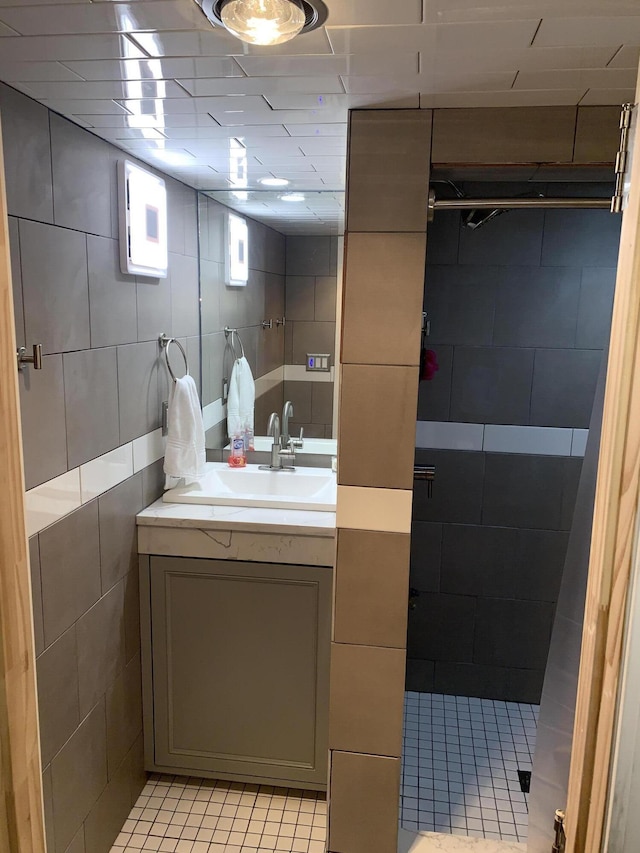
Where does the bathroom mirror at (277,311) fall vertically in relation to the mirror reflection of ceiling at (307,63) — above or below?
below

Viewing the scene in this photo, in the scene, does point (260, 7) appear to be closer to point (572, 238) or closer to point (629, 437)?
point (629, 437)

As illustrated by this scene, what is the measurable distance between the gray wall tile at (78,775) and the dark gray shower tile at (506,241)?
2011 millimetres

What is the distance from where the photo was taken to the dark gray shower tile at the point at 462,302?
2.46 m

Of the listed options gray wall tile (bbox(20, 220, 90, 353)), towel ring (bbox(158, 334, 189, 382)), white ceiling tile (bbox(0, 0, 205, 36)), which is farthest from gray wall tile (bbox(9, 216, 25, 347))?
towel ring (bbox(158, 334, 189, 382))

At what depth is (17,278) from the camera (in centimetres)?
146

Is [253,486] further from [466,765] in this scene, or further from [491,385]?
[466,765]

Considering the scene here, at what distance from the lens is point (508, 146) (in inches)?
60.3

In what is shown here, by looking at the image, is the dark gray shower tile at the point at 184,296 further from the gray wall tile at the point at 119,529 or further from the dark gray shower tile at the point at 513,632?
the dark gray shower tile at the point at 513,632

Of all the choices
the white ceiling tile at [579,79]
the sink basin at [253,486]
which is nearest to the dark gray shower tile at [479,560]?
the sink basin at [253,486]

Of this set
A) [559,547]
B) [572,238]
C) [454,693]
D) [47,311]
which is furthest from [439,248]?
[454,693]

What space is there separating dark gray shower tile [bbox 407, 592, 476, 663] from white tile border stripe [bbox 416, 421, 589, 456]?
63 cm

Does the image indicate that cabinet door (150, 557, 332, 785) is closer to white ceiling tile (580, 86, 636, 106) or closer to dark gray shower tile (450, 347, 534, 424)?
dark gray shower tile (450, 347, 534, 424)

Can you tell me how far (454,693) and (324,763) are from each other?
78 cm

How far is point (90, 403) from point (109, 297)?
32cm
